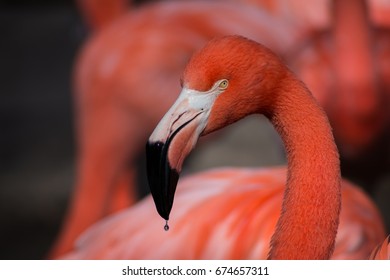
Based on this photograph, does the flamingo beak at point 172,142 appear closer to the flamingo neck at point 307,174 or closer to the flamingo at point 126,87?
the flamingo neck at point 307,174

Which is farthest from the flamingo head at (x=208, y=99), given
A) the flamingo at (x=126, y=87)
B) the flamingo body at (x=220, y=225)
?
the flamingo at (x=126, y=87)

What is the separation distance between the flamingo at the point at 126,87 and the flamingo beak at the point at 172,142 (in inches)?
59.0

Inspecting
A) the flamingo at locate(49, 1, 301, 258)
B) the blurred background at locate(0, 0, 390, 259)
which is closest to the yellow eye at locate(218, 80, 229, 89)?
the flamingo at locate(49, 1, 301, 258)

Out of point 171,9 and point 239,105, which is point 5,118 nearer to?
point 171,9

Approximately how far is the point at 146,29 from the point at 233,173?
94 centimetres

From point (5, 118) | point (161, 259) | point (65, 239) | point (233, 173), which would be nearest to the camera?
point (161, 259)

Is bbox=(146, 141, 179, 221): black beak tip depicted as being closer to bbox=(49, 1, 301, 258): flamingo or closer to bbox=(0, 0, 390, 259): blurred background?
bbox=(49, 1, 301, 258): flamingo

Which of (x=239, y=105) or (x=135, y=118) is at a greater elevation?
(x=239, y=105)

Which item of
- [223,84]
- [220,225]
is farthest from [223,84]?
[220,225]

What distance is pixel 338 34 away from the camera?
302 centimetres

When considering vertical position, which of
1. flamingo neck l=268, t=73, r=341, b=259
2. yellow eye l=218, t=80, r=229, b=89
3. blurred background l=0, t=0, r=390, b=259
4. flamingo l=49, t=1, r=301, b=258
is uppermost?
yellow eye l=218, t=80, r=229, b=89

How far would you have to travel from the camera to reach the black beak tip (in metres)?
1.45

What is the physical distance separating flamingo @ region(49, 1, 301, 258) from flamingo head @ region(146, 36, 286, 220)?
4.85 feet
